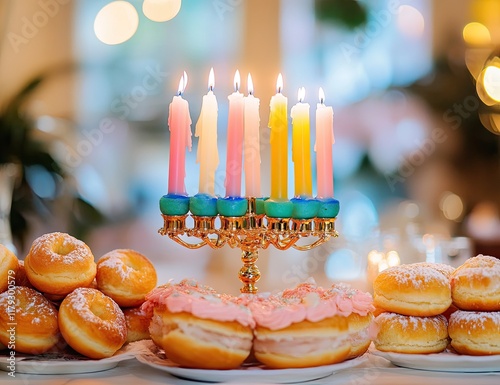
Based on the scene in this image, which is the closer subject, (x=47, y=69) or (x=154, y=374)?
(x=154, y=374)

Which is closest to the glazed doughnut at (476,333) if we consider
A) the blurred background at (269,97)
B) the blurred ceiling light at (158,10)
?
the blurred background at (269,97)

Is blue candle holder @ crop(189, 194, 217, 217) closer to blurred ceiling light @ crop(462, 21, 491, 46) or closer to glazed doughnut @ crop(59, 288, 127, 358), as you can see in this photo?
glazed doughnut @ crop(59, 288, 127, 358)

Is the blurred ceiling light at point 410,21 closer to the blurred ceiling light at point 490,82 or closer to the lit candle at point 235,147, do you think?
the blurred ceiling light at point 490,82

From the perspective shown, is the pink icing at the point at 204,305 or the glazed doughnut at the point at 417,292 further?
the glazed doughnut at the point at 417,292

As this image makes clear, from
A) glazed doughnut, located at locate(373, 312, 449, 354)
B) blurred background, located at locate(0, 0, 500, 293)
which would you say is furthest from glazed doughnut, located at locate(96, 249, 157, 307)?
blurred background, located at locate(0, 0, 500, 293)

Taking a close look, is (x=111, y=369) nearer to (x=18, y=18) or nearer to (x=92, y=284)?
(x=92, y=284)

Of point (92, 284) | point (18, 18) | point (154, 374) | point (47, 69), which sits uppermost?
point (18, 18)

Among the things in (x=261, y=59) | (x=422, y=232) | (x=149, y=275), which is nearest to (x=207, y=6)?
(x=261, y=59)
